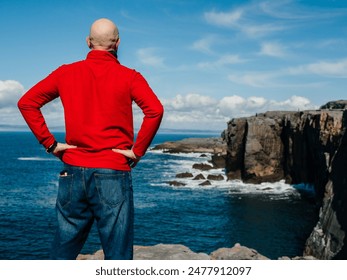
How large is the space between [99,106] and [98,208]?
104cm

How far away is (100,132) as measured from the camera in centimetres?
405

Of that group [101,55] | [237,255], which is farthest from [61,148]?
[237,255]

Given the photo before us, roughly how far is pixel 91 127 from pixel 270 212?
4284cm

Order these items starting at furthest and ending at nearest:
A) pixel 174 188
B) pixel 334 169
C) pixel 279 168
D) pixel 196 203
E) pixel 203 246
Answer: pixel 279 168
pixel 174 188
pixel 196 203
pixel 203 246
pixel 334 169

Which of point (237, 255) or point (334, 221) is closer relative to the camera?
point (237, 255)

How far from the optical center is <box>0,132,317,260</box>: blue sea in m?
32.6

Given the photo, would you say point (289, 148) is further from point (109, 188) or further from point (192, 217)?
point (109, 188)

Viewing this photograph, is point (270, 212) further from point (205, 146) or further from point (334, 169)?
point (205, 146)

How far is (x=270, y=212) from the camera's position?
4453cm

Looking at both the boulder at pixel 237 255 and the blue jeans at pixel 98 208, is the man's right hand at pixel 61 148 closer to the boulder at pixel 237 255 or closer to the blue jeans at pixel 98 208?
the blue jeans at pixel 98 208

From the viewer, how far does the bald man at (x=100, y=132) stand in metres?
4.05

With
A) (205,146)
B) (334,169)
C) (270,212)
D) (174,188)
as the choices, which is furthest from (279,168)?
(205,146)
